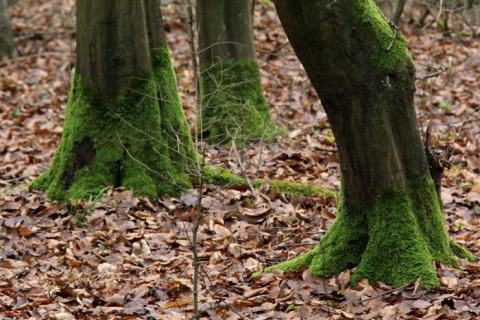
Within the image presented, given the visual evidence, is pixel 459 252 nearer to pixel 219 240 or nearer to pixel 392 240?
pixel 392 240

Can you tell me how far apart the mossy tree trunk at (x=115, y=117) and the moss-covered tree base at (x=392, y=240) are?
2.39 m

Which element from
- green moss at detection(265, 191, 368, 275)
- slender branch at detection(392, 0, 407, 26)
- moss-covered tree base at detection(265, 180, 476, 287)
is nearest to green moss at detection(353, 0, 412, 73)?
moss-covered tree base at detection(265, 180, 476, 287)

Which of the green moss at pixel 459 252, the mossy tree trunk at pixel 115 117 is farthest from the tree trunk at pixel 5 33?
the green moss at pixel 459 252

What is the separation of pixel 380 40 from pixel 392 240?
1.29 metres

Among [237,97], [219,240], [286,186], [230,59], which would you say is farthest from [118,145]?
[230,59]

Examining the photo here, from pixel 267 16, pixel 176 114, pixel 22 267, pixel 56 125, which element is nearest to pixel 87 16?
pixel 176 114

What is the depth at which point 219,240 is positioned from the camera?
5773 mm

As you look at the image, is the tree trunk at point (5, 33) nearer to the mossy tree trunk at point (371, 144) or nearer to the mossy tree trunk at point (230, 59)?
the mossy tree trunk at point (230, 59)

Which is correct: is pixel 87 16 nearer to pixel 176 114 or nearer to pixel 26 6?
pixel 176 114

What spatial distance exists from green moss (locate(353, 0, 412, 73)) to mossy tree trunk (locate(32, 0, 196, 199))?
2.81 m

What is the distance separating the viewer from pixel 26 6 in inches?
668

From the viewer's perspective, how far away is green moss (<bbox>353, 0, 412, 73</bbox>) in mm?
4125

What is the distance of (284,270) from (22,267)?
2.12m

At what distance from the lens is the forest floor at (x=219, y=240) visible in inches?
172
